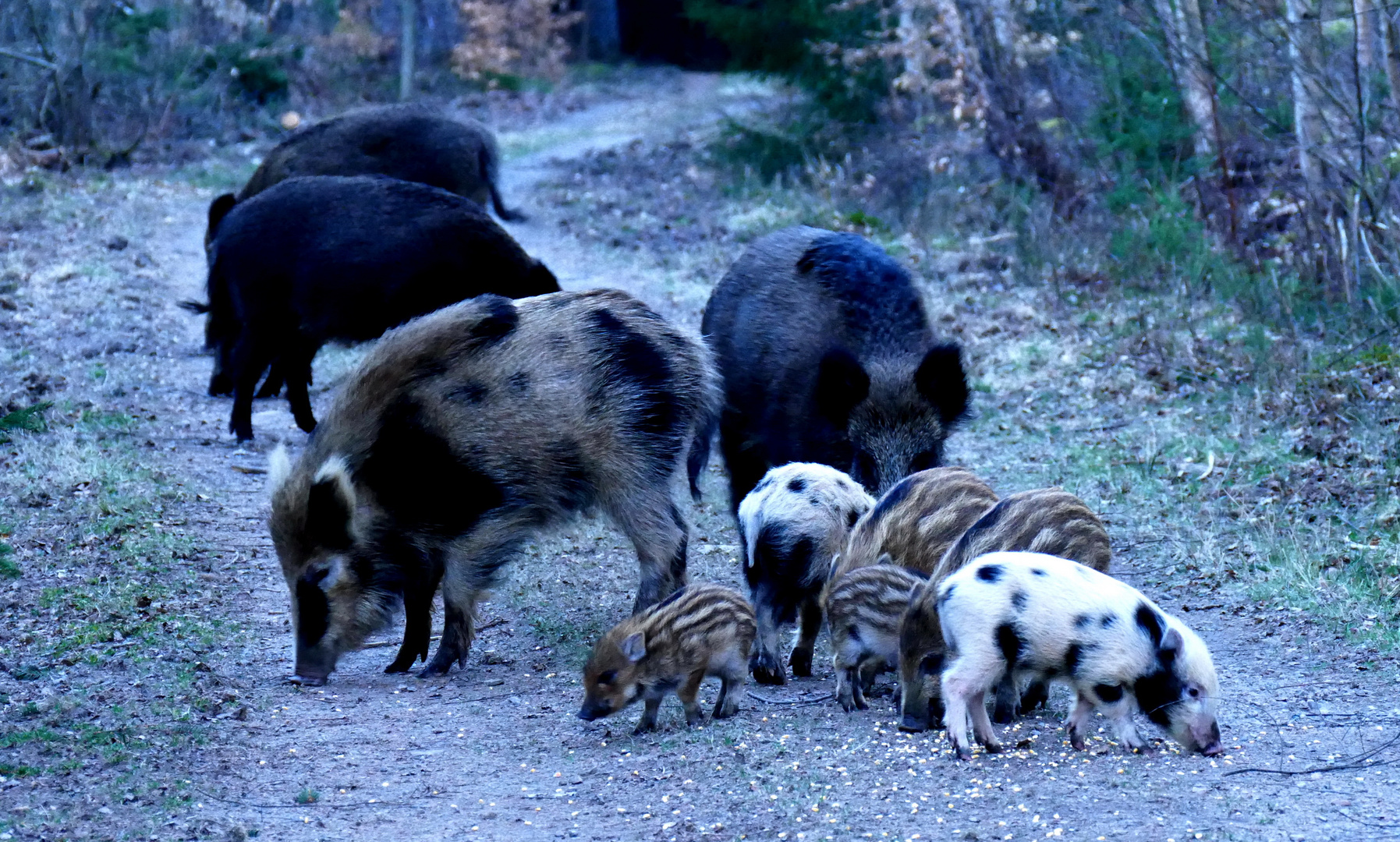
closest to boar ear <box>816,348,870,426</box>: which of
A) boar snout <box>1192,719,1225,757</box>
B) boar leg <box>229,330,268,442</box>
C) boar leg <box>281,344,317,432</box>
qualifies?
boar snout <box>1192,719,1225,757</box>

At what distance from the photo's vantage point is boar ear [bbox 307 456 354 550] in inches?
218

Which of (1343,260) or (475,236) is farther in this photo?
(1343,260)

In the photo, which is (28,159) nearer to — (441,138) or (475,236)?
(441,138)

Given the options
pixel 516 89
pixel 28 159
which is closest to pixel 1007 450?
pixel 28 159

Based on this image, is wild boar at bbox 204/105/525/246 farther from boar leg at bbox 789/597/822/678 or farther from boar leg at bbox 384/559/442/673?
boar leg at bbox 789/597/822/678

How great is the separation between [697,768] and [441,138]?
8.84 metres

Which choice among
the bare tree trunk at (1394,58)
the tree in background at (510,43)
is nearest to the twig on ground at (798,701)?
the bare tree trunk at (1394,58)

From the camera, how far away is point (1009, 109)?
15.7 metres

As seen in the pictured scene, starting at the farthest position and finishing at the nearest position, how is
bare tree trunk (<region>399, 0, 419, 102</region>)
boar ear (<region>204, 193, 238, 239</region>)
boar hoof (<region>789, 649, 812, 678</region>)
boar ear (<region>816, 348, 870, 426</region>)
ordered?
bare tree trunk (<region>399, 0, 419, 102</region>) → boar ear (<region>204, 193, 238, 239</region>) → boar ear (<region>816, 348, 870, 426</region>) → boar hoof (<region>789, 649, 812, 678</region>)

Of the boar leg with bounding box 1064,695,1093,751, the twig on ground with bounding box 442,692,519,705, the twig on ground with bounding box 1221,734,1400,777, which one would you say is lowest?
the twig on ground with bounding box 442,692,519,705

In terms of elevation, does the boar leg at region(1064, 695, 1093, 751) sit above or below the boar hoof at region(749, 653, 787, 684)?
above

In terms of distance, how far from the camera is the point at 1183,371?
32.8 feet

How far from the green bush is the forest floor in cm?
657

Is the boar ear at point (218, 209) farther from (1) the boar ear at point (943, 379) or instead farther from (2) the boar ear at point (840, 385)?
(1) the boar ear at point (943, 379)
